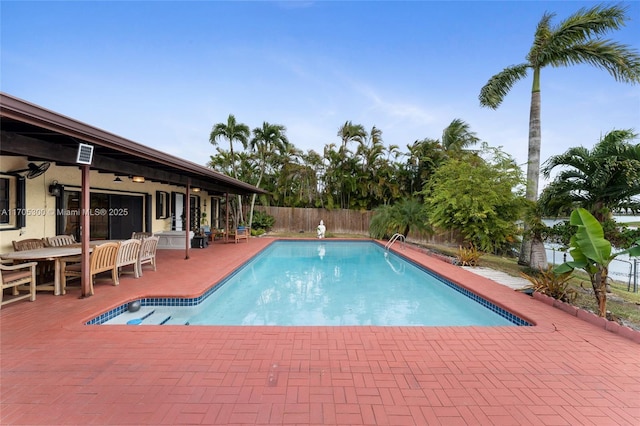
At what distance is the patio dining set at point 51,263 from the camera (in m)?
4.68

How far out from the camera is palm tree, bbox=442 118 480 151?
18.0m

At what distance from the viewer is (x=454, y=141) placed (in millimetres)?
18094

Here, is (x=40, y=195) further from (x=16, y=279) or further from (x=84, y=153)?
(x=84, y=153)

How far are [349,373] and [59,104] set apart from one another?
17.7 metres

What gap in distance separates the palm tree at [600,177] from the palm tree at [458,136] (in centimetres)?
1169

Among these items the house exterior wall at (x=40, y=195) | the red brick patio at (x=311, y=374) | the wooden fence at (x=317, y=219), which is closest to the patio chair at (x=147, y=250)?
the house exterior wall at (x=40, y=195)

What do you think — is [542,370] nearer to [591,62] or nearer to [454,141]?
[591,62]

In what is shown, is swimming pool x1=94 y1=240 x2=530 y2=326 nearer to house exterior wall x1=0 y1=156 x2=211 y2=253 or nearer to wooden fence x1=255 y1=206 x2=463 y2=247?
house exterior wall x1=0 y1=156 x2=211 y2=253

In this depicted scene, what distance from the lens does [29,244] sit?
588cm

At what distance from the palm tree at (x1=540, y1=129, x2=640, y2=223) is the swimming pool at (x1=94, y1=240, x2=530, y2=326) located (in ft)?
10.6

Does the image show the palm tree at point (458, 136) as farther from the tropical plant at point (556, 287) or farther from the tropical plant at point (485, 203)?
the tropical plant at point (556, 287)

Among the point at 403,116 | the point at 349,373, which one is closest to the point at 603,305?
the point at 349,373

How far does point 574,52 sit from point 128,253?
43.5 ft

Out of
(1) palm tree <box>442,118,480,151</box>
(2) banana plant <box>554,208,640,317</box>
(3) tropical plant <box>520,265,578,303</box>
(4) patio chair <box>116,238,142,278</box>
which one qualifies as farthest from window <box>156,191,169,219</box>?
(1) palm tree <box>442,118,480,151</box>
